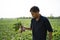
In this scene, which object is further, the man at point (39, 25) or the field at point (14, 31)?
the field at point (14, 31)

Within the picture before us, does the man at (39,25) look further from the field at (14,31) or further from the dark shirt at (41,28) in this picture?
the field at (14,31)

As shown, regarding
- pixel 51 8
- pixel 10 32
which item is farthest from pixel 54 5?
pixel 10 32

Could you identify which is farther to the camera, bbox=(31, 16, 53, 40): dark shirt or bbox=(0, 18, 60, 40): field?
bbox=(0, 18, 60, 40): field

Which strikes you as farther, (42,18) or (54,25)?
(54,25)

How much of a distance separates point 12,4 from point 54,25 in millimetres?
1184

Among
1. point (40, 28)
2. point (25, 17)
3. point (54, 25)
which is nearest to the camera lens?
point (40, 28)

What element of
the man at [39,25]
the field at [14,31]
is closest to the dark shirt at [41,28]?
the man at [39,25]

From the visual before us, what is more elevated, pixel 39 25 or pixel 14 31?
pixel 39 25

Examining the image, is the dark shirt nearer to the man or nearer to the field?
the man

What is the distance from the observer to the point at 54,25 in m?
5.31

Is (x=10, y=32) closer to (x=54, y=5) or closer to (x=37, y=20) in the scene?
(x=54, y=5)

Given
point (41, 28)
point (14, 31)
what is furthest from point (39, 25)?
point (14, 31)

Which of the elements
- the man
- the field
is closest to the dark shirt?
the man

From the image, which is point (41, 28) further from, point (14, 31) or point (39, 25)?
point (14, 31)
